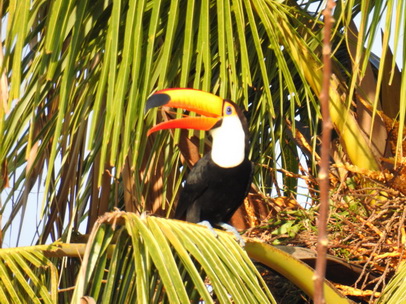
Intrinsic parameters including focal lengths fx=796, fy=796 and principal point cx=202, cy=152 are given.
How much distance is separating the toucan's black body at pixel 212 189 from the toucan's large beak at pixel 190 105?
22 centimetres

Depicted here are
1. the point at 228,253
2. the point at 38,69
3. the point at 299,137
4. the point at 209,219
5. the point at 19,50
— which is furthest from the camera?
the point at 209,219

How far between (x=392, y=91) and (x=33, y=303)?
211 centimetres

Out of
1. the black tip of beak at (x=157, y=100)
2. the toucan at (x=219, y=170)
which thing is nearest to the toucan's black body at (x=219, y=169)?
the toucan at (x=219, y=170)

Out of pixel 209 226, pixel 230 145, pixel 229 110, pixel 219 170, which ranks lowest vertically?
Result: pixel 209 226

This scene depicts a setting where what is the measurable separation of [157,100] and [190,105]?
1.66 ft

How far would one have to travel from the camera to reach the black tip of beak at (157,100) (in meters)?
3.39

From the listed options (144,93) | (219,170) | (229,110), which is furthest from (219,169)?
(144,93)

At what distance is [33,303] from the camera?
2594mm

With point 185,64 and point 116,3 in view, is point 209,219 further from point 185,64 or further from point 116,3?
point 116,3

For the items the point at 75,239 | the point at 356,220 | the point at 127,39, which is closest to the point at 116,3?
the point at 127,39

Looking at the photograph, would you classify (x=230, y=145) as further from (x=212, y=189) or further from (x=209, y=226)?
(x=209, y=226)

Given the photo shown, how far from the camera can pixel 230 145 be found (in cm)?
416

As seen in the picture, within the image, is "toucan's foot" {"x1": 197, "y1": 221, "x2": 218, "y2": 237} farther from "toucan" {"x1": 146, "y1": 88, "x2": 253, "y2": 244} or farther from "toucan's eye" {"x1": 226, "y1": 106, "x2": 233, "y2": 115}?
"toucan's eye" {"x1": 226, "y1": 106, "x2": 233, "y2": 115}

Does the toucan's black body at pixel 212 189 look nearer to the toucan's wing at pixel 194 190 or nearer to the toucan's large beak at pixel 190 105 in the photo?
the toucan's wing at pixel 194 190
